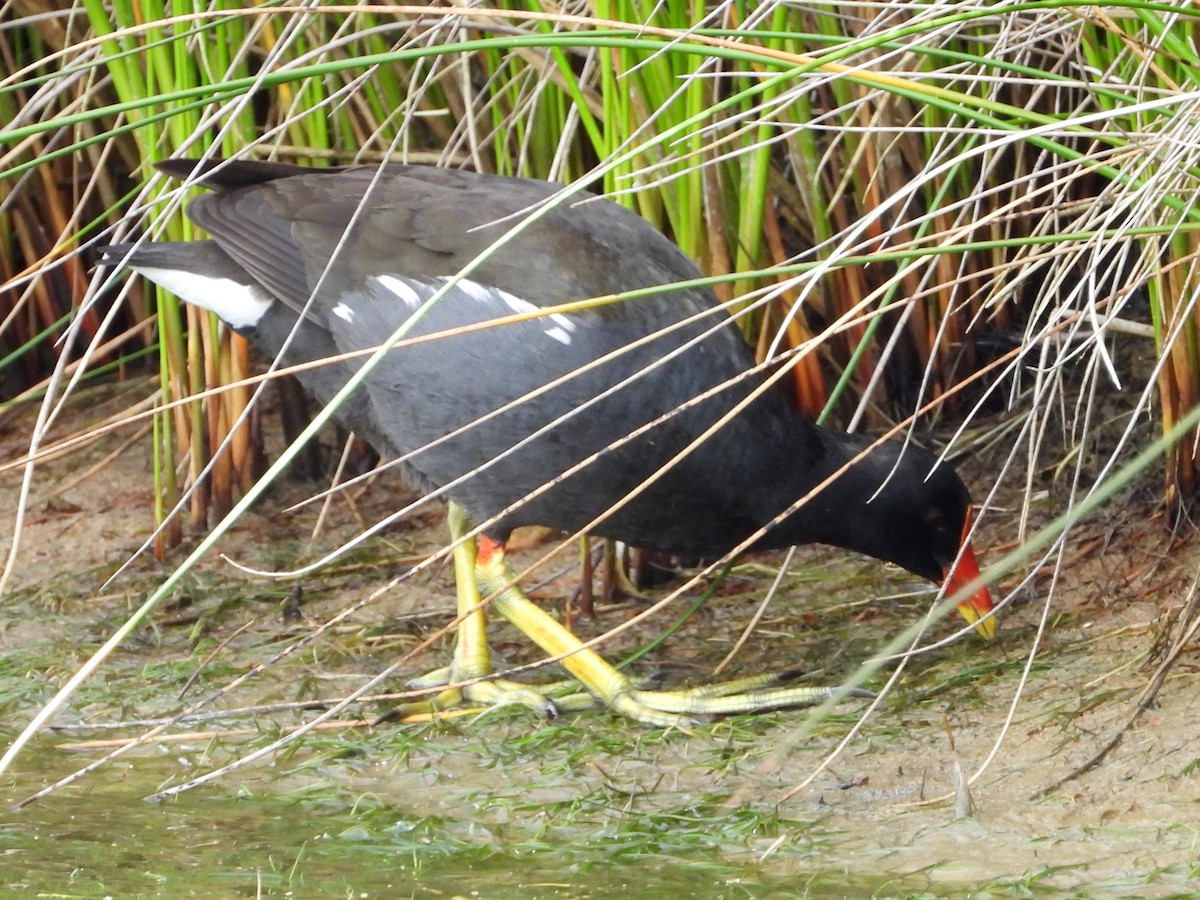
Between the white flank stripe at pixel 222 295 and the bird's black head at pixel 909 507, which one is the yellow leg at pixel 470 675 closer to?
the white flank stripe at pixel 222 295

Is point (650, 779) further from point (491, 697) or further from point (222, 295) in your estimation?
point (222, 295)

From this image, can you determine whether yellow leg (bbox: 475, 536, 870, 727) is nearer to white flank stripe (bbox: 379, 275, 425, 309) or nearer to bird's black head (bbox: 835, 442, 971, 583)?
bird's black head (bbox: 835, 442, 971, 583)

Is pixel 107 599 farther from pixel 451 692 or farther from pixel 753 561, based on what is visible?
pixel 753 561

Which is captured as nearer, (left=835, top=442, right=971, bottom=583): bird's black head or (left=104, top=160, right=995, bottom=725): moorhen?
(left=104, top=160, right=995, bottom=725): moorhen

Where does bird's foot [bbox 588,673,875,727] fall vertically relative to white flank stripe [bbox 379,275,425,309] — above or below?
below

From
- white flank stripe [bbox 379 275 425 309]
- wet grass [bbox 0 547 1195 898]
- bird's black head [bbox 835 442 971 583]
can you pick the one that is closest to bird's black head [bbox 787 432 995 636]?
bird's black head [bbox 835 442 971 583]

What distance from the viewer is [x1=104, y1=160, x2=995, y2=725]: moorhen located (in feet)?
9.62

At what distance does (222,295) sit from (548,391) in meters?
0.94

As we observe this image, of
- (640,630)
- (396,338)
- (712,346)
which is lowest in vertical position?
(640,630)

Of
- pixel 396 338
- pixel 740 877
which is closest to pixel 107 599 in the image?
pixel 740 877

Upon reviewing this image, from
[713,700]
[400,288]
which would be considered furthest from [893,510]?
[400,288]

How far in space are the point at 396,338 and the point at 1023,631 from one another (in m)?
1.93

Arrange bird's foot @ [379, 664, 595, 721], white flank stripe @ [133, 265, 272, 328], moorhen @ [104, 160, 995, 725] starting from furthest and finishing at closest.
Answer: white flank stripe @ [133, 265, 272, 328]
bird's foot @ [379, 664, 595, 721]
moorhen @ [104, 160, 995, 725]

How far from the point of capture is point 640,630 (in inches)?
139
